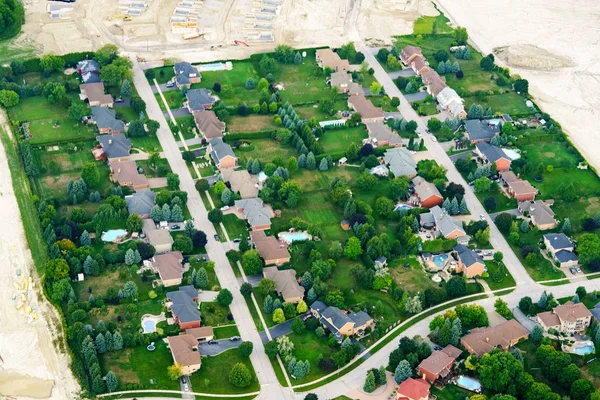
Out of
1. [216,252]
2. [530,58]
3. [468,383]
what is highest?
[530,58]

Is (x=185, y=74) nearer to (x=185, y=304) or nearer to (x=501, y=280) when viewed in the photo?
(x=185, y=304)

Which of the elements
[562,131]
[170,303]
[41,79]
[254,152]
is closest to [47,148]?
[41,79]

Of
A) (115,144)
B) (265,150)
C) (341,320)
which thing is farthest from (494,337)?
(115,144)

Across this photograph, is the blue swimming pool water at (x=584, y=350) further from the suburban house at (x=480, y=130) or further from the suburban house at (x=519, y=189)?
the suburban house at (x=480, y=130)

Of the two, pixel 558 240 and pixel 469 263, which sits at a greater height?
pixel 558 240

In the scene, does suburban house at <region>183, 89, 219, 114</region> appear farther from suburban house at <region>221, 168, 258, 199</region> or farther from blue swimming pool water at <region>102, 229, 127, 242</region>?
blue swimming pool water at <region>102, 229, 127, 242</region>

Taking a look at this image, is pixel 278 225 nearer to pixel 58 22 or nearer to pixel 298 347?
pixel 298 347

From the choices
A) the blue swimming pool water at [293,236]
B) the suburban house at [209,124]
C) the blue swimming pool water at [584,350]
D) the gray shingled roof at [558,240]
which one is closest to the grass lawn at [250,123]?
the suburban house at [209,124]
